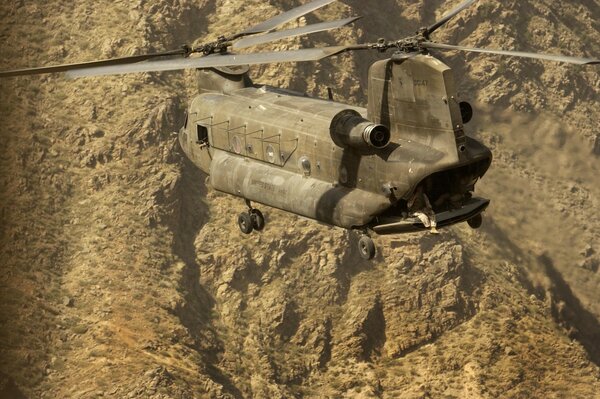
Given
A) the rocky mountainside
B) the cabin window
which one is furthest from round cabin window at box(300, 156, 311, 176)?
the rocky mountainside

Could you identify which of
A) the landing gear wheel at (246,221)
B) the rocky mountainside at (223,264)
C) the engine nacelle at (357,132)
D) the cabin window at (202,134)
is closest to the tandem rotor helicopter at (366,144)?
the engine nacelle at (357,132)

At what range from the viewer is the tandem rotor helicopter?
112ft

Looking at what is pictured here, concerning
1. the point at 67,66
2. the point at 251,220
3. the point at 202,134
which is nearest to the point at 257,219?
the point at 251,220

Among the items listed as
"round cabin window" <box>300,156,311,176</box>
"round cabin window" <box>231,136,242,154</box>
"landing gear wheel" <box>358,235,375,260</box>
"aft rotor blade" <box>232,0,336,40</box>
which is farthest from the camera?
"round cabin window" <box>231,136,242,154</box>

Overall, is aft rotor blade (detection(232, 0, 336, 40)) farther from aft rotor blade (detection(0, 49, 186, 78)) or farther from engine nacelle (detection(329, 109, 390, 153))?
aft rotor blade (detection(0, 49, 186, 78))

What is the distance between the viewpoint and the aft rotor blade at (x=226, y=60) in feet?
105

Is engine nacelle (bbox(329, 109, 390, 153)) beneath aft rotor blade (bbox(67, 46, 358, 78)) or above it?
beneath

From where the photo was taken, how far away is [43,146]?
211 ft

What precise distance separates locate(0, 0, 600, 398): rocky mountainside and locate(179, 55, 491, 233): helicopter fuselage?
62.1 feet

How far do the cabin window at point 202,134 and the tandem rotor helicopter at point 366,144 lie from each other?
1.99m

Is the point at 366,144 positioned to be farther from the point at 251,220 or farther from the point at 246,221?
the point at 246,221

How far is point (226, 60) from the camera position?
113 feet

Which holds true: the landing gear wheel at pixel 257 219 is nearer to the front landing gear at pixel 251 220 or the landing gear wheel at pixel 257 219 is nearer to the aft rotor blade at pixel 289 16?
the front landing gear at pixel 251 220

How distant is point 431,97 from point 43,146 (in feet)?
113
